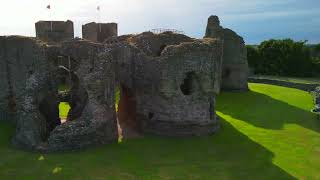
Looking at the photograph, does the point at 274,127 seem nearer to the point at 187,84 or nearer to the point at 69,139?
the point at 187,84

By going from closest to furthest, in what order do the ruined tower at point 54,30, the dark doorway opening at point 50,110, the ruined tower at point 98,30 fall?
the dark doorway opening at point 50,110, the ruined tower at point 54,30, the ruined tower at point 98,30

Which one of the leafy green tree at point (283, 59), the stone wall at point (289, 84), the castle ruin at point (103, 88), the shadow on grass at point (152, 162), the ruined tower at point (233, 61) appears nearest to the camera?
the shadow on grass at point (152, 162)

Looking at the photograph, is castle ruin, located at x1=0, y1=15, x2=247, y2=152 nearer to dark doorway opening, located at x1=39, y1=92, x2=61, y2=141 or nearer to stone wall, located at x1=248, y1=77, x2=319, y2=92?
dark doorway opening, located at x1=39, y1=92, x2=61, y2=141

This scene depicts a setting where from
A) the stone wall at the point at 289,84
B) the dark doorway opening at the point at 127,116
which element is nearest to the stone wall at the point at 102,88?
the dark doorway opening at the point at 127,116

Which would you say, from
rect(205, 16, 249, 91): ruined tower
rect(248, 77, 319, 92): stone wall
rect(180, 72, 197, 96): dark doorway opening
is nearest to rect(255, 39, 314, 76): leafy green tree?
rect(248, 77, 319, 92): stone wall

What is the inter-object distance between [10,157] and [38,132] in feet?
7.52

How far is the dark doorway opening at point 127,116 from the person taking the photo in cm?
3078

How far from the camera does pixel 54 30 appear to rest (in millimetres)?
55875

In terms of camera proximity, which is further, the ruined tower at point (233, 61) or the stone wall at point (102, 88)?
the ruined tower at point (233, 61)

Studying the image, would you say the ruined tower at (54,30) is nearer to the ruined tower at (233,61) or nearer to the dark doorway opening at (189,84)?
the ruined tower at (233,61)

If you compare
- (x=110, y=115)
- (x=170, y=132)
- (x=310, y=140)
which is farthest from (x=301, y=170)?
(x=110, y=115)

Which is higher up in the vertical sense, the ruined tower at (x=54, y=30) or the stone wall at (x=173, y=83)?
the ruined tower at (x=54, y=30)

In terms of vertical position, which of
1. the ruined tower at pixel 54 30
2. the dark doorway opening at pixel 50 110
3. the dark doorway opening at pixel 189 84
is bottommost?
the dark doorway opening at pixel 50 110

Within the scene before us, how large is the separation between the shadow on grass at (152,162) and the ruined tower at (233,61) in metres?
19.8
